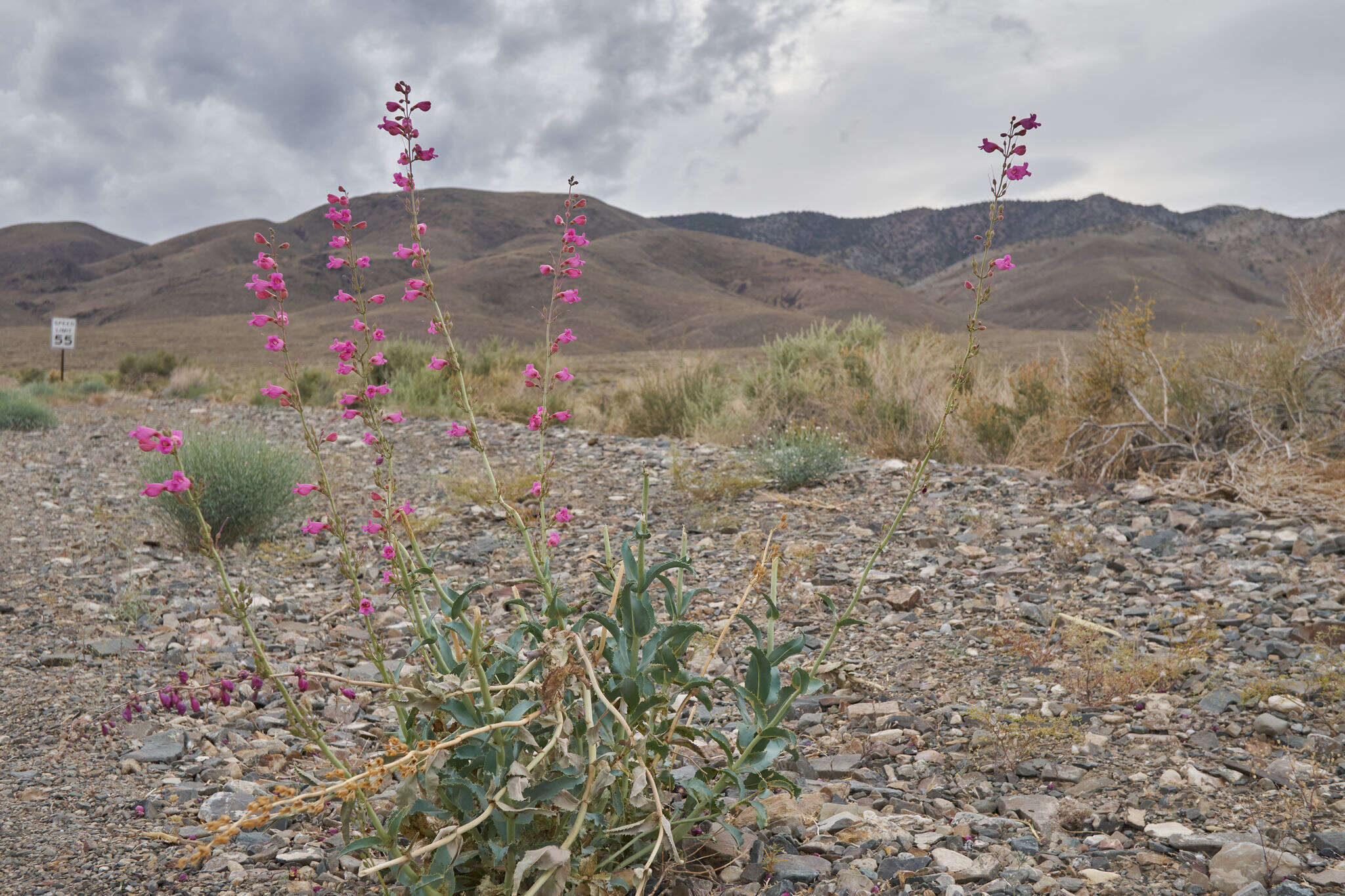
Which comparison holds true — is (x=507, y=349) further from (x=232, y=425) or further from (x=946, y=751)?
(x=946, y=751)

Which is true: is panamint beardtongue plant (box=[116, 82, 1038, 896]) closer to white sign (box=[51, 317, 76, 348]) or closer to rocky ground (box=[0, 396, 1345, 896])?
rocky ground (box=[0, 396, 1345, 896])

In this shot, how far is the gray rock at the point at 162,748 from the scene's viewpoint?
9.70 ft

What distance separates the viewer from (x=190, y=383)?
56.6 ft

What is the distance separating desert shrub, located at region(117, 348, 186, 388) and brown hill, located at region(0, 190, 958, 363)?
90.3 feet

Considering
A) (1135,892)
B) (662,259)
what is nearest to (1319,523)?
(1135,892)

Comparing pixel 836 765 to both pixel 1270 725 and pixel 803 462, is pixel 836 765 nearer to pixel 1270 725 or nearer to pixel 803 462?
pixel 1270 725

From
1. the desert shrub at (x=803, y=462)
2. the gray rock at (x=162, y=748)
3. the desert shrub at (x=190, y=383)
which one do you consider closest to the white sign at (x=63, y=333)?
the desert shrub at (x=190, y=383)

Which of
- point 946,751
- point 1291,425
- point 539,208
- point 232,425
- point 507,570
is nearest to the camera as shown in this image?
point 946,751

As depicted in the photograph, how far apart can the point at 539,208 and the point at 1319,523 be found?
131 metres

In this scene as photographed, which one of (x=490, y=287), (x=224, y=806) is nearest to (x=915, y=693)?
(x=224, y=806)

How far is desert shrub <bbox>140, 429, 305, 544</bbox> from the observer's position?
18.7 feet

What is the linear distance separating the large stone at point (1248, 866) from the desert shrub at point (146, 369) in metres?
21.8

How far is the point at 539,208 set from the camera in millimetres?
128125

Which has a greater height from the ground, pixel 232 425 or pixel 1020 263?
pixel 1020 263
